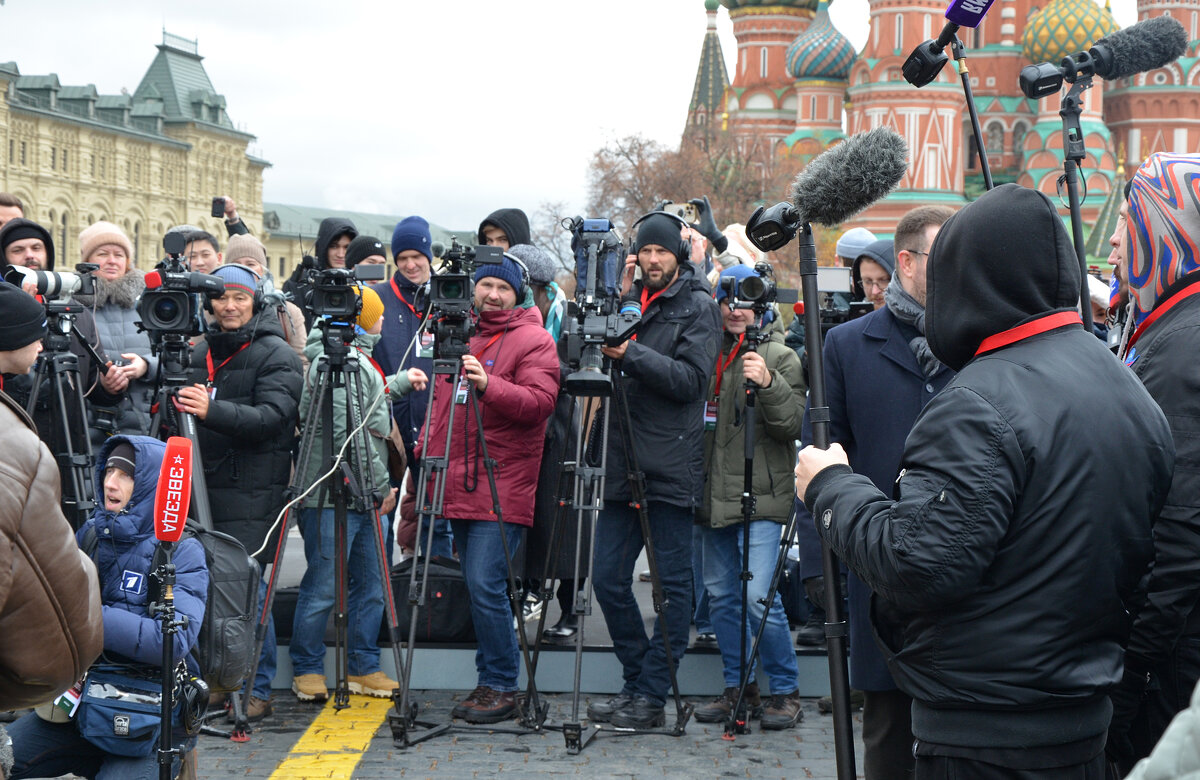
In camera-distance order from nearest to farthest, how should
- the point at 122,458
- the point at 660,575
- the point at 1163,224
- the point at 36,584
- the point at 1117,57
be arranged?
the point at 36,584
the point at 1163,224
the point at 122,458
the point at 1117,57
the point at 660,575

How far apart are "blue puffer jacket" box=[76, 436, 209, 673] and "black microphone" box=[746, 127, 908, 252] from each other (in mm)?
2080

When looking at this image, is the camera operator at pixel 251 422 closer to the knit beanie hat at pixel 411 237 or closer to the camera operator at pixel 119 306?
the camera operator at pixel 119 306

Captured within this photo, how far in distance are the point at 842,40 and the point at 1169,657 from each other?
62.8 metres

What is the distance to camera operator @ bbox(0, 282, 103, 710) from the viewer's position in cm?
229

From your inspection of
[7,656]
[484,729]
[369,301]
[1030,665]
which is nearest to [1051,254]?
[1030,665]

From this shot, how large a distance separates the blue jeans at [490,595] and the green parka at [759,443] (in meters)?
0.96

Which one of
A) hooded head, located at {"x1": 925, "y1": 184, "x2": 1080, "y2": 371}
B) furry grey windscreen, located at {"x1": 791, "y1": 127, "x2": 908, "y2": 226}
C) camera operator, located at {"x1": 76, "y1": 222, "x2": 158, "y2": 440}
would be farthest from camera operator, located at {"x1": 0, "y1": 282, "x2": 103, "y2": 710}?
camera operator, located at {"x1": 76, "y1": 222, "x2": 158, "y2": 440}

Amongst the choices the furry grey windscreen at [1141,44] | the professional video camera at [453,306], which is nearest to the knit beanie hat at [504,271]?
the professional video camera at [453,306]

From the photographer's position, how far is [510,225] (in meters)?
7.50

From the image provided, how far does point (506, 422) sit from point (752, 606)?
1414 millimetres

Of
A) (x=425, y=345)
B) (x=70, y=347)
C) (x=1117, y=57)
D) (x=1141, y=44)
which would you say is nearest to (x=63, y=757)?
(x=70, y=347)

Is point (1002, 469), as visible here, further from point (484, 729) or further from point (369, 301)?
point (369, 301)

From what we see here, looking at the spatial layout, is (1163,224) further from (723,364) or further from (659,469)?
(723,364)

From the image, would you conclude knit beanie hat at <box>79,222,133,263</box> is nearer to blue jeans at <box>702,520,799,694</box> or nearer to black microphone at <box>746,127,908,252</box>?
blue jeans at <box>702,520,799,694</box>
